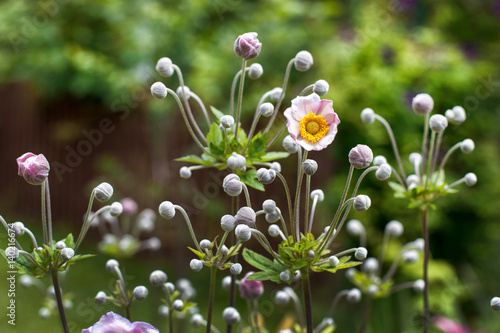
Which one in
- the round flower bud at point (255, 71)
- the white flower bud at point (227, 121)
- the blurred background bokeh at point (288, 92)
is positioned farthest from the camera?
the blurred background bokeh at point (288, 92)

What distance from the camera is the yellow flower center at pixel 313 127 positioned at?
79cm

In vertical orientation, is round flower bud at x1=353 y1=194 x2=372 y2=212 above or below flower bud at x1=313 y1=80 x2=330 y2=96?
below

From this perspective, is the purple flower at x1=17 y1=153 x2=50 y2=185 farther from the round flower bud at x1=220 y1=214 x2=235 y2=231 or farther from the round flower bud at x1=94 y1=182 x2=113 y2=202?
the round flower bud at x1=220 y1=214 x2=235 y2=231

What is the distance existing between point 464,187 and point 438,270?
57cm

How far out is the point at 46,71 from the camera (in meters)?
4.27

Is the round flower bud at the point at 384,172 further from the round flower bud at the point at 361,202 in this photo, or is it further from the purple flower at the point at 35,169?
the purple flower at the point at 35,169

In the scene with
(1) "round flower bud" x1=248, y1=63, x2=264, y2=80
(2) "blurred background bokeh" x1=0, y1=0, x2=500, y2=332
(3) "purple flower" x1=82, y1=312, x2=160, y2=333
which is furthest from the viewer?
(2) "blurred background bokeh" x1=0, y1=0, x2=500, y2=332

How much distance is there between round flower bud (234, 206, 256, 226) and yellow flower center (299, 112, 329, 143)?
15cm

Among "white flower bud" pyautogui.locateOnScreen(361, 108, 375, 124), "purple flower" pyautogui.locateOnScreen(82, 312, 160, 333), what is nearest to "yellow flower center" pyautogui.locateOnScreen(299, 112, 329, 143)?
"white flower bud" pyautogui.locateOnScreen(361, 108, 375, 124)

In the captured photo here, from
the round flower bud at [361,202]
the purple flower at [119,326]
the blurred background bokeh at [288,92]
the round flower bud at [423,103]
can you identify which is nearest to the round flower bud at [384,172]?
the round flower bud at [361,202]

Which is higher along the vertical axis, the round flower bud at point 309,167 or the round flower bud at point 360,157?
the round flower bud at point 360,157

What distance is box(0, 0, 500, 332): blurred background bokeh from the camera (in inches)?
119

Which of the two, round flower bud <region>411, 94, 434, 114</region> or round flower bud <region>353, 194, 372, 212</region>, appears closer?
round flower bud <region>353, 194, 372, 212</region>

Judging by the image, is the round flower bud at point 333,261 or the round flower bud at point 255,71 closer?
the round flower bud at point 333,261
